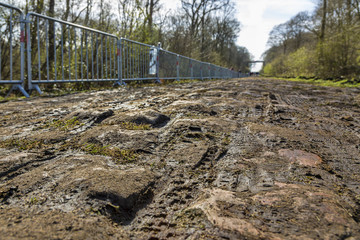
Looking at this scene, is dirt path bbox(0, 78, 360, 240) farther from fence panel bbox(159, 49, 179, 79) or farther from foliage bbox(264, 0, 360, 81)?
foliage bbox(264, 0, 360, 81)

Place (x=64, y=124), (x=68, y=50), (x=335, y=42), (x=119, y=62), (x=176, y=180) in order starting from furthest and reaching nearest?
(x=335, y=42), (x=119, y=62), (x=68, y=50), (x=64, y=124), (x=176, y=180)

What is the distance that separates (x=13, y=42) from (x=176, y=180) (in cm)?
594

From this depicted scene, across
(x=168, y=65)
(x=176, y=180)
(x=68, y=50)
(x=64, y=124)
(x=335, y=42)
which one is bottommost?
(x=176, y=180)

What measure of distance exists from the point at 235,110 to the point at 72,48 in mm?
4576

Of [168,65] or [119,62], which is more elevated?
[168,65]

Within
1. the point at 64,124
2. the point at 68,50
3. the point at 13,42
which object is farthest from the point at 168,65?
the point at 64,124

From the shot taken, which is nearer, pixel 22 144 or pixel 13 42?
pixel 22 144

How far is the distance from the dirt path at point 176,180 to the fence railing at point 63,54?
2765 millimetres

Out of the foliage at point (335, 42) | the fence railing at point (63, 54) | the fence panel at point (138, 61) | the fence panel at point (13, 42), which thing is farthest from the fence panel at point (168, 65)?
the foliage at point (335, 42)

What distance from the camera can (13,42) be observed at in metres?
5.58

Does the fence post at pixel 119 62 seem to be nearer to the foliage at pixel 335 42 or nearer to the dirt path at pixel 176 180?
the dirt path at pixel 176 180

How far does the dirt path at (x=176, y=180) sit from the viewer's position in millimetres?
811

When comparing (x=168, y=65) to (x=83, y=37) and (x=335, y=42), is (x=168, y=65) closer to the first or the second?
(x=83, y=37)

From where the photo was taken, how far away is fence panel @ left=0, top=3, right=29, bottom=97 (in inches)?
164
